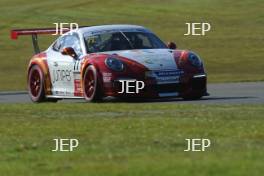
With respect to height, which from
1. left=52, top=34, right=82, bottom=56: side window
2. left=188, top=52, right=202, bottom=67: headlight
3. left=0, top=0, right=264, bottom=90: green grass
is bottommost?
left=0, top=0, right=264, bottom=90: green grass

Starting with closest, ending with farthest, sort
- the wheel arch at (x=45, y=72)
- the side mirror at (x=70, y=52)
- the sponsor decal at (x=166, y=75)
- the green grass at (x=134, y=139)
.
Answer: the green grass at (x=134, y=139) → the sponsor decal at (x=166, y=75) → the side mirror at (x=70, y=52) → the wheel arch at (x=45, y=72)

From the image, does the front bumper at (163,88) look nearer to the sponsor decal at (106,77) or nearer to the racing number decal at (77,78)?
the sponsor decal at (106,77)

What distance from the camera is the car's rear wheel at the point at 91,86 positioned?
716 inches

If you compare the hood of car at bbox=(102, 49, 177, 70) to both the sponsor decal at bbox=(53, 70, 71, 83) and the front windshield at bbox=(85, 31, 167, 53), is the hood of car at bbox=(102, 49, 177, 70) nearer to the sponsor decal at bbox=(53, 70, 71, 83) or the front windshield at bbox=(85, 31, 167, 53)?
the front windshield at bbox=(85, 31, 167, 53)

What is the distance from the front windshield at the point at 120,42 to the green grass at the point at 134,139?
112 inches

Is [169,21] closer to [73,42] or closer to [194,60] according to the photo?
[73,42]

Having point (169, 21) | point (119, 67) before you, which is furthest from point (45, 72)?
point (169, 21)

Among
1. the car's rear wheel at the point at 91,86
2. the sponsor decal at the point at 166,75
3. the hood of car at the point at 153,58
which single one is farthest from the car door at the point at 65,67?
the sponsor decal at the point at 166,75

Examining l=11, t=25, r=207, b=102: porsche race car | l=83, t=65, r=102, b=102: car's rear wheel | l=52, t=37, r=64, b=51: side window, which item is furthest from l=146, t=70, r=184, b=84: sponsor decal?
l=52, t=37, r=64, b=51: side window

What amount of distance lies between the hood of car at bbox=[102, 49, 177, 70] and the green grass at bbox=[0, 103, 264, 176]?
1.58 metres

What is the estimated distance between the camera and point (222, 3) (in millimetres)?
52250

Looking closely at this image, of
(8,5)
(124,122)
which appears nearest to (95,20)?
(8,5)

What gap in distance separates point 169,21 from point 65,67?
29.6 metres

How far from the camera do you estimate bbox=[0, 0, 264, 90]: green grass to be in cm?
3672
